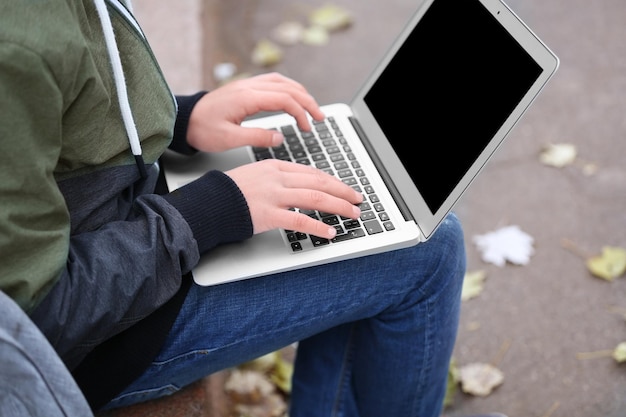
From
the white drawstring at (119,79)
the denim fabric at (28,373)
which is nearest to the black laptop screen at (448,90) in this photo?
the white drawstring at (119,79)

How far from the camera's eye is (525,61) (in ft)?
4.14

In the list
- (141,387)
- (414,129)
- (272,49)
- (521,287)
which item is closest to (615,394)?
(521,287)

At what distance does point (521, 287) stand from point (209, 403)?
1.04 meters

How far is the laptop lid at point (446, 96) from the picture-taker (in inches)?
50.2

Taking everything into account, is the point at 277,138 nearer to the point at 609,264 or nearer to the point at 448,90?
A: the point at 448,90

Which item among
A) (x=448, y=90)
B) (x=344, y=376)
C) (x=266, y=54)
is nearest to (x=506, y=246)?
(x=344, y=376)

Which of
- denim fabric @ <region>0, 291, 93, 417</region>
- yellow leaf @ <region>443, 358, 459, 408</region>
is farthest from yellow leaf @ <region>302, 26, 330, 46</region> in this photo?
denim fabric @ <region>0, 291, 93, 417</region>

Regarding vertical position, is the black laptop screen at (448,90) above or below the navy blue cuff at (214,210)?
above

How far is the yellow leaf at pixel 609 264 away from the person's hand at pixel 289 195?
46.3 inches

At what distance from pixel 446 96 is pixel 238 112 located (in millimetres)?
383

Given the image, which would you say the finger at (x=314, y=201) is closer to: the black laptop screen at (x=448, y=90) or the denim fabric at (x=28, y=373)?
the black laptop screen at (x=448, y=90)

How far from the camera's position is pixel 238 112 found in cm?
146

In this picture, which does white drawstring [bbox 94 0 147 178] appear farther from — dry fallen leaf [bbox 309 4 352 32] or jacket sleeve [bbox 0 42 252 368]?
dry fallen leaf [bbox 309 4 352 32]

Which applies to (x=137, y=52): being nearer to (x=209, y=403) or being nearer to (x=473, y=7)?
(x=473, y=7)
